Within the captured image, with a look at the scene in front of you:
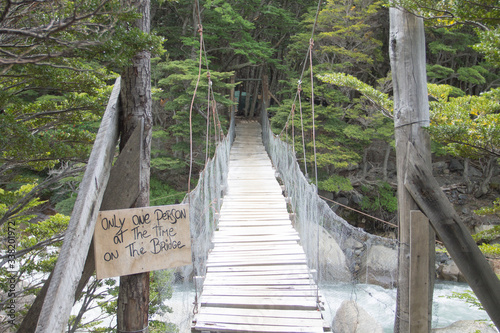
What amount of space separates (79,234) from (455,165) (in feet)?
29.7

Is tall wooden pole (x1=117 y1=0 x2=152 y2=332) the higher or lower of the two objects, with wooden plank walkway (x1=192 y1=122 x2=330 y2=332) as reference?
higher

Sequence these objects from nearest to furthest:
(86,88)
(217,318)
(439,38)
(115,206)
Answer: (115,206)
(217,318)
(86,88)
(439,38)

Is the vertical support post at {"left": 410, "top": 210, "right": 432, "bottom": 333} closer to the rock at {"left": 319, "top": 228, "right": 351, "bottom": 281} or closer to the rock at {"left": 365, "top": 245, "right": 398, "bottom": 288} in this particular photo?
the rock at {"left": 319, "top": 228, "right": 351, "bottom": 281}

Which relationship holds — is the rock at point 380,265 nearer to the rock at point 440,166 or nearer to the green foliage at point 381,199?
the green foliage at point 381,199

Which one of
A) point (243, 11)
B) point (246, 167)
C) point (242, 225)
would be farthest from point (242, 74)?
point (242, 225)

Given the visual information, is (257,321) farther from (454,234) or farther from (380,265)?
(380,265)

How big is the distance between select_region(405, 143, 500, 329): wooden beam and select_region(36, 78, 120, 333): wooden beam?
1.01 metres

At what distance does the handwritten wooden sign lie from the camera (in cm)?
84

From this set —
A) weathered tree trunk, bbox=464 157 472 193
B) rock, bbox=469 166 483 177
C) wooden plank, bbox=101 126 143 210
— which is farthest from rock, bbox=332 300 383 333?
rock, bbox=469 166 483 177

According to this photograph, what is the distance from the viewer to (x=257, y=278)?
6.47ft

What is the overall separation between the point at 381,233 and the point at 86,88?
6797mm

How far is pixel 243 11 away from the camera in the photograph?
320 inches

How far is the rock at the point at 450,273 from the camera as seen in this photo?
5348 mm

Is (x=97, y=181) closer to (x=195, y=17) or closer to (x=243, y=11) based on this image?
(x=195, y=17)
